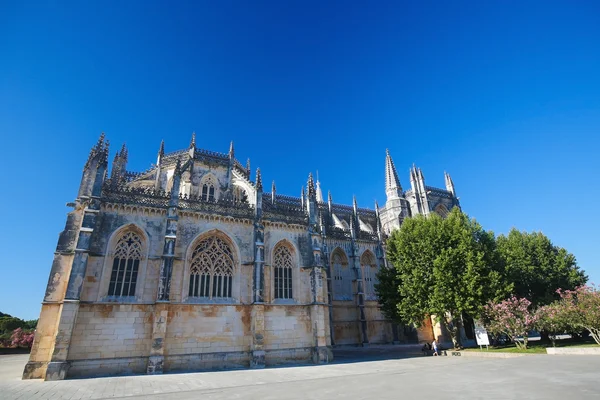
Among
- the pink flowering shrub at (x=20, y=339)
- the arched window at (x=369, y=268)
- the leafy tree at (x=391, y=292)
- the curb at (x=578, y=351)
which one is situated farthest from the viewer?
the arched window at (x=369, y=268)

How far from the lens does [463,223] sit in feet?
85.7

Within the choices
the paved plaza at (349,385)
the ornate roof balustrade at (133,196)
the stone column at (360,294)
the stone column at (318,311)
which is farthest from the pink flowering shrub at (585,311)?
the ornate roof balustrade at (133,196)

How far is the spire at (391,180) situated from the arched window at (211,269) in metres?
31.0

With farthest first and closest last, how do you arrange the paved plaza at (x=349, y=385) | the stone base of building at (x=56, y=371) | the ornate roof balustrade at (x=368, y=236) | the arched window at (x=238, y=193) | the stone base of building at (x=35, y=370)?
the ornate roof balustrade at (x=368, y=236), the arched window at (x=238, y=193), the stone base of building at (x=35, y=370), the stone base of building at (x=56, y=371), the paved plaza at (x=349, y=385)

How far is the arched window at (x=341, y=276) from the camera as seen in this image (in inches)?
1336

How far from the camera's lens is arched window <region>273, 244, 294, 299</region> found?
71.9 ft

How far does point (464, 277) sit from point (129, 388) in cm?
2107

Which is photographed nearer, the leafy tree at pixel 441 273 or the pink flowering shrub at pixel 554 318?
the pink flowering shrub at pixel 554 318

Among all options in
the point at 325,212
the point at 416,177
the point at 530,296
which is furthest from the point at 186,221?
the point at 416,177

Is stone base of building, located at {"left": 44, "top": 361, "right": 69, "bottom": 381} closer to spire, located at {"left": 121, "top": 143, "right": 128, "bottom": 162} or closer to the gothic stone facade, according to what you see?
the gothic stone facade

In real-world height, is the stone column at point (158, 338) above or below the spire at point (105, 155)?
below

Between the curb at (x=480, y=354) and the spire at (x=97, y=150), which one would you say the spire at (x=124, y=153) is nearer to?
the spire at (x=97, y=150)

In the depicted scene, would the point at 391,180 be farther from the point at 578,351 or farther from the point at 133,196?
the point at 133,196

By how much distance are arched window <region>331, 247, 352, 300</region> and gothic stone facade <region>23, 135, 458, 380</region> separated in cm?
1166
